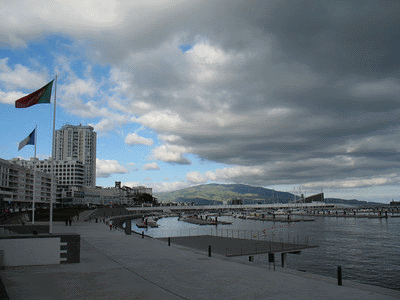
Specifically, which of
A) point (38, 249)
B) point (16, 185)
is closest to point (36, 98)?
point (38, 249)

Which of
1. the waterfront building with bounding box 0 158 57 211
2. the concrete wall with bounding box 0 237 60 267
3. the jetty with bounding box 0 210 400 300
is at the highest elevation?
the waterfront building with bounding box 0 158 57 211

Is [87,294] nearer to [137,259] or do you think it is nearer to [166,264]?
[166,264]

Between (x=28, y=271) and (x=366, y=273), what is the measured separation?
1437 inches

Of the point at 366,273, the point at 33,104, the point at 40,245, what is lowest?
the point at 366,273

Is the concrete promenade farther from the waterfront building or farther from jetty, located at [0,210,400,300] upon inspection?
the waterfront building

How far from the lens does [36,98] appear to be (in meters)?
25.4

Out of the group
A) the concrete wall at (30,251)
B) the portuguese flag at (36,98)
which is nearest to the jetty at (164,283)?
the concrete wall at (30,251)

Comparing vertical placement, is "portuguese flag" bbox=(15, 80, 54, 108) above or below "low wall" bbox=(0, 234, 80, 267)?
above

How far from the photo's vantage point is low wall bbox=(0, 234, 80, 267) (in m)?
19.8

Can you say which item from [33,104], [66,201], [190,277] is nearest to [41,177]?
[66,201]

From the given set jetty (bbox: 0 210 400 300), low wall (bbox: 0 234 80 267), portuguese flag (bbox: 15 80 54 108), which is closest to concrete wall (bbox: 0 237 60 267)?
low wall (bbox: 0 234 80 267)

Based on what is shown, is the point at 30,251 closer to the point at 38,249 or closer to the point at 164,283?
the point at 38,249

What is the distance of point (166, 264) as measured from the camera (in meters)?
21.8

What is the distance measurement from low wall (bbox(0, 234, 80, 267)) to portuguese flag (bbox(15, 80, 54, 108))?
32.3 feet
